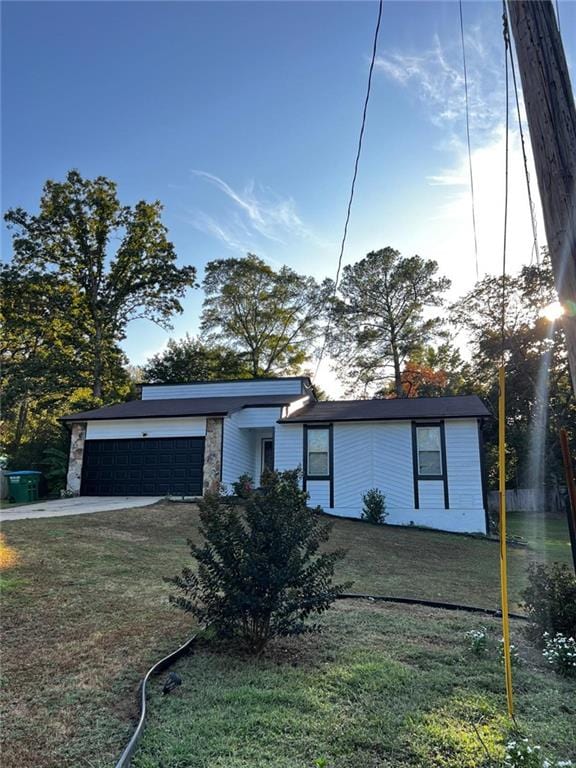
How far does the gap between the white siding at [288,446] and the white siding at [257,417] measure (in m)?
0.73

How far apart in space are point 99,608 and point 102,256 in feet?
83.3

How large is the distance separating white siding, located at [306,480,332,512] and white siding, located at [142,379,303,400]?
16.4 ft

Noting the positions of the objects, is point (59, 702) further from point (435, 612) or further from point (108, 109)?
point (108, 109)

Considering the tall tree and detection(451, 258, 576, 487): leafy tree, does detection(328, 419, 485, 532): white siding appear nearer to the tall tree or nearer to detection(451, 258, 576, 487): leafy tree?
detection(451, 258, 576, 487): leafy tree

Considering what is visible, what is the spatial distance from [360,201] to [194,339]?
90.2 ft

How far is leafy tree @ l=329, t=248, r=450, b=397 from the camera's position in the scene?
94.0ft

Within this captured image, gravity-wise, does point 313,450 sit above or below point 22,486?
above

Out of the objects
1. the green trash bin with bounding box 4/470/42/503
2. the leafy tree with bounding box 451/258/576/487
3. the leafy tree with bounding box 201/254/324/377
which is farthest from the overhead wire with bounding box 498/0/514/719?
the leafy tree with bounding box 201/254/324/377

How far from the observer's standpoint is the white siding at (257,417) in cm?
1625

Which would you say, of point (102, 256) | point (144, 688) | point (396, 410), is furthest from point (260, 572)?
point (102, 256)

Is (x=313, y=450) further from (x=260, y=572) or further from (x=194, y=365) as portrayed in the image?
(x=194, y=365)

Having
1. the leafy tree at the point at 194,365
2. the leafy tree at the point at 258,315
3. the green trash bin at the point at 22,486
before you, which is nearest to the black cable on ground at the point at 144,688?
the green trash bin at the point at 22,486

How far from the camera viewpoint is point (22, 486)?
644 inches

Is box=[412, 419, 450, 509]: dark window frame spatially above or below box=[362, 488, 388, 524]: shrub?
above
